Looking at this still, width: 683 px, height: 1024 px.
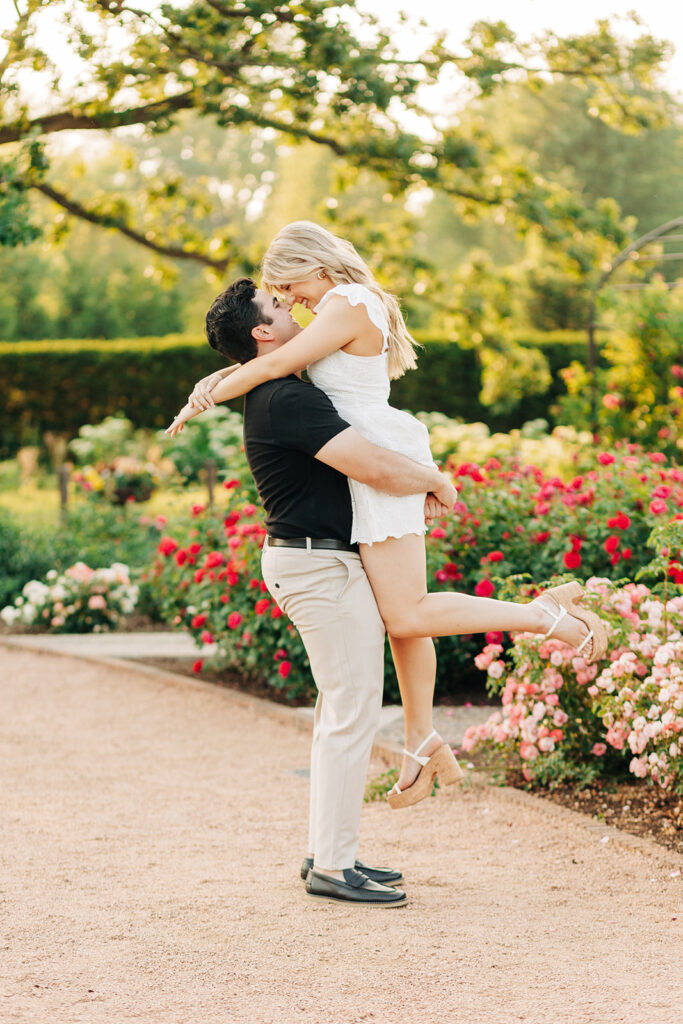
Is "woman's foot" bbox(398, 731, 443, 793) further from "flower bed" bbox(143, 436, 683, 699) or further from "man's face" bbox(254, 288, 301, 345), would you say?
"flower bed" bbox(143, 436, 683, 699)

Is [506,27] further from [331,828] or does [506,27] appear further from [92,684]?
[331,828]

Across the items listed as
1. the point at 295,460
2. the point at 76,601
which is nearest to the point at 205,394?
the point at 295,460

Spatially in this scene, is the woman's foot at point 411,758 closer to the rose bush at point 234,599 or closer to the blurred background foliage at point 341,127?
the rose bush at point 234,599

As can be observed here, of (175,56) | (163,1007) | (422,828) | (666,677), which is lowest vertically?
(422,828)

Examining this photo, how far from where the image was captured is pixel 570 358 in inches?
693

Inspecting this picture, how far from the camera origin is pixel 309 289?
10.3ft

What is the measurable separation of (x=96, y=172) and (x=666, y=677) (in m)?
39.6

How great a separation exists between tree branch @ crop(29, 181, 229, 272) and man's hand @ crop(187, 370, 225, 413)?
25.0 ft

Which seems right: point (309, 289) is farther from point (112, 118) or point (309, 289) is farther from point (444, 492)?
point (112, 118)

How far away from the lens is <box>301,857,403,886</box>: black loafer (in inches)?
132

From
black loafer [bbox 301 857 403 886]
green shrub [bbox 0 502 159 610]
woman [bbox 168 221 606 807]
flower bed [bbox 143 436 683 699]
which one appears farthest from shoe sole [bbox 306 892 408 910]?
green shrub [bbox 0 502 159 610]

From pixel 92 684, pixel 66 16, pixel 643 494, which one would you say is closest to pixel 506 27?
pixel 66 16

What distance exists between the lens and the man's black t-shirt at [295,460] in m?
3.00

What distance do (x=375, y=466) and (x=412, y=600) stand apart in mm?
404
